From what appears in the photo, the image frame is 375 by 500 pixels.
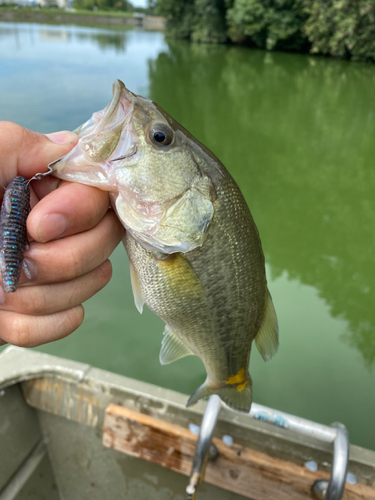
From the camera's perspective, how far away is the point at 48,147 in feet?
3.46

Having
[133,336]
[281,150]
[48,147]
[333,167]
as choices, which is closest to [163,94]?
[281,150]

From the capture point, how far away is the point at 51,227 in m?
0.91

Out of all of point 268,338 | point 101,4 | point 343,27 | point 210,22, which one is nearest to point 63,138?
point 268,338

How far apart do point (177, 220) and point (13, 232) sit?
460 millimetres

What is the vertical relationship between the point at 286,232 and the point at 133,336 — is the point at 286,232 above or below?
above

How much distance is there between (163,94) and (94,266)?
10.9 m

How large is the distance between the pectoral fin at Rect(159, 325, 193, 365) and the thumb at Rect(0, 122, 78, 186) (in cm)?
82

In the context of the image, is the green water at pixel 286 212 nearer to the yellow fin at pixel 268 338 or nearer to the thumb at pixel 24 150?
the yellow fin at pixel 268 338

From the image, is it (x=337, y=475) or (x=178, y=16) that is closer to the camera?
(x=337, y=475)

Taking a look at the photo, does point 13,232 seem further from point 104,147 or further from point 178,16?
point 178,16

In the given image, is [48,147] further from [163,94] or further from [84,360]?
[163,94]

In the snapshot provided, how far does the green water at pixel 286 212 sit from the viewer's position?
3154 mm

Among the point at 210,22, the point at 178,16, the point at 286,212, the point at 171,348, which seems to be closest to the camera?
the point at 171,348

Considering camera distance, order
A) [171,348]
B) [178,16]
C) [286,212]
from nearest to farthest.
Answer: [171,348]
[286,212]
[178,16]
